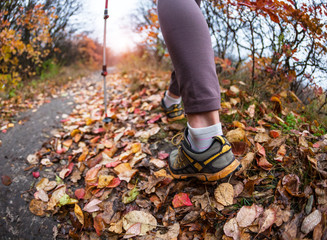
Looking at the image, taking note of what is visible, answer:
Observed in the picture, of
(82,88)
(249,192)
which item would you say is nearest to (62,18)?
(82,88)

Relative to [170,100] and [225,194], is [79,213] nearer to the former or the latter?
[225,194]

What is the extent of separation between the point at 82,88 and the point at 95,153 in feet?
9.89

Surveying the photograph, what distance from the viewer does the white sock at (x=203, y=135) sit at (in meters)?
0.87

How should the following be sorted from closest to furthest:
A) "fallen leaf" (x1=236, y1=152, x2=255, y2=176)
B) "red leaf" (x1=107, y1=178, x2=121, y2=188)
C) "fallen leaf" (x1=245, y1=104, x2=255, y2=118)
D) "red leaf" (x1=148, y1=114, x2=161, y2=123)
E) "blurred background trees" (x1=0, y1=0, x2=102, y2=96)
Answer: "fallen leaf" (x1=236, y1=152, x2=255, y2=176) → "red leaf" (x1=107, y1=178, x2=121, y2=188) → "fallen leaf" (x1=245, y1=104, x2=255, y2=118) → "red leaf" (x1=148, y1=114, x2=161, y2=123) → "blurred background trees" (x1=0, y1=0, x2=102, y2=96)

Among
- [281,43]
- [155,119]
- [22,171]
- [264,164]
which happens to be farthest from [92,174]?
[281,43]

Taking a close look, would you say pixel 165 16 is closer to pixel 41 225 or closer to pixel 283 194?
pixel 283 194

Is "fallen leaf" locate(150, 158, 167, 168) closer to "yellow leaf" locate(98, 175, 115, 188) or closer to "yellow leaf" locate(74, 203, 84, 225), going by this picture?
"yellow leaf" locate(98, 175, 115, 188)

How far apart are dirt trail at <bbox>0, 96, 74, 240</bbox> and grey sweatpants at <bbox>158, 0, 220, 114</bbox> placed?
42.5 inches

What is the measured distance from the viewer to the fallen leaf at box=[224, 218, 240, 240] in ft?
2.63

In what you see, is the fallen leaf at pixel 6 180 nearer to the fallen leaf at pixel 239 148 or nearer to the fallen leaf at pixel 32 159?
the fallen leaf at pixel 32 159

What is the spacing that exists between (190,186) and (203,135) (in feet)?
1.23

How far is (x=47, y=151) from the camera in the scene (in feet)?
5.51

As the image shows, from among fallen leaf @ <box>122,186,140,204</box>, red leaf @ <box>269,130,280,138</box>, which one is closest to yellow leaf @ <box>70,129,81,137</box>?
fallen leaf @ <box>122,186,140,204</box>

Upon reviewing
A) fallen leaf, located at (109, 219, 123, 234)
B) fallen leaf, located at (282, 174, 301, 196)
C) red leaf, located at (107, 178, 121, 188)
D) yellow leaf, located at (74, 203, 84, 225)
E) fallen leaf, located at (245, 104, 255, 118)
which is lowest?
yellow leaf, located at (74, 203, 84, 225)
